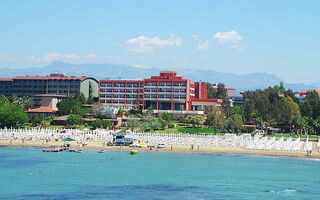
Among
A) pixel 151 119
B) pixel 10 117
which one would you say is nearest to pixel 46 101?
pixel 10 117

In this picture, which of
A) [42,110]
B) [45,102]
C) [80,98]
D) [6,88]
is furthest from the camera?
[6,88]

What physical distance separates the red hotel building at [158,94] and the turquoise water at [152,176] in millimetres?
54493

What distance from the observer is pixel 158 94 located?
14125 centimetres

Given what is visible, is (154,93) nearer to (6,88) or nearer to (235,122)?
(235,122)

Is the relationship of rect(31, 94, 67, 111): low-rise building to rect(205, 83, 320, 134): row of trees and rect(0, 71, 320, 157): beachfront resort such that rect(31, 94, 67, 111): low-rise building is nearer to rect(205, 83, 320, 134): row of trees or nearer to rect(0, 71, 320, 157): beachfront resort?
rect(0, 71, 320, 157): beachfront resort

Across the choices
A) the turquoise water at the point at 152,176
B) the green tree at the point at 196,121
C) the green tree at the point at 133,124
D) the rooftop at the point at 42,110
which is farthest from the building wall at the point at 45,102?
the turquoise water at the point at 152,176

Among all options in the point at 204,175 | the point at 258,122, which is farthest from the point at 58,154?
the point at 258,122

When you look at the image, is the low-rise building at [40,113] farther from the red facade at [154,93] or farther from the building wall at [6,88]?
the building wall at [6,88]

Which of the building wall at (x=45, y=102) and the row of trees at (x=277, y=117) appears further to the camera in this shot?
the building wall at (x=45, y=102)

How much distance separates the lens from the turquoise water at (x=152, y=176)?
52.8 meters

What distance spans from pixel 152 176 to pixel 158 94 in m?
78.5

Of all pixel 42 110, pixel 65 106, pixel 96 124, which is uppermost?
pixel 65 106

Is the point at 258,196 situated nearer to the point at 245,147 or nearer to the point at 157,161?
the point at 157,161

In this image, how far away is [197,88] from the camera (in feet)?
501
